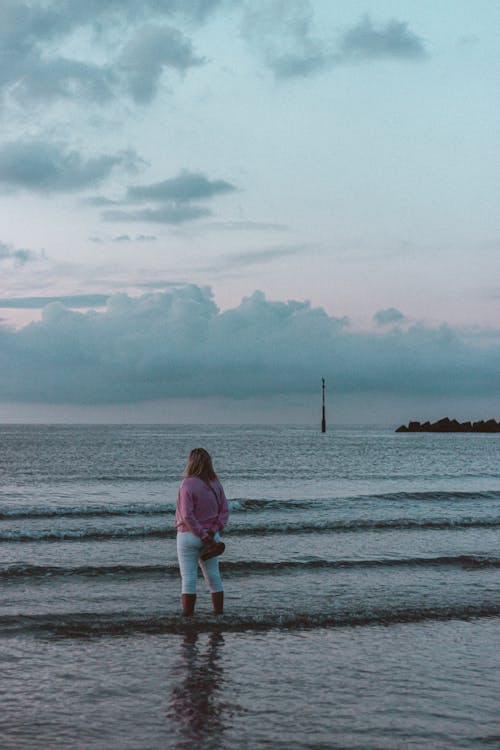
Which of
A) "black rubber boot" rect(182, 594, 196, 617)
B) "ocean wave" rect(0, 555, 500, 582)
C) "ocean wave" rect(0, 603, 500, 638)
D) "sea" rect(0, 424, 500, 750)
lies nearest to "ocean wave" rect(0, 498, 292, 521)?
"sea" rect(0, 424, 500, 750)

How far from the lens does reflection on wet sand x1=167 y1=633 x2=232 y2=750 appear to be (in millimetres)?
5672

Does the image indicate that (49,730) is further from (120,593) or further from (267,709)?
(120,593)

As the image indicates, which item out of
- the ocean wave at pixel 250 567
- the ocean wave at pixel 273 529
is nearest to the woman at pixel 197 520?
the ocean wave at pixel 250 567

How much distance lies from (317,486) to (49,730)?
1027 inches

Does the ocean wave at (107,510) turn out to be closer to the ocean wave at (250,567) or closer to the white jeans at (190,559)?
→ the ocean wave at (250,567)

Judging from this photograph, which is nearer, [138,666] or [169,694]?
[169,694]

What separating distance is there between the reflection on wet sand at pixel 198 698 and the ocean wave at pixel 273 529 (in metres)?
8.56

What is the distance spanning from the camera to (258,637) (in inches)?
341

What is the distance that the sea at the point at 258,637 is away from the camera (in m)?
5.87

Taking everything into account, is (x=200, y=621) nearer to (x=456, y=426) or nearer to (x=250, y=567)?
(x=250, y=567)

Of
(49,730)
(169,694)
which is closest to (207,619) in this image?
(169,694)

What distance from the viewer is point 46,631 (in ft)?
28.9

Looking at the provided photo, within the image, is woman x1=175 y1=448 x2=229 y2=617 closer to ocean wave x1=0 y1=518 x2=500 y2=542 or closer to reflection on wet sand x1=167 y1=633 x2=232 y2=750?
reflection on wet sand x1=167 y1=633 x2=232 y2=750

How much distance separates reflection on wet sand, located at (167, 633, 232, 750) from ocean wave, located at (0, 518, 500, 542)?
8.56 metres
